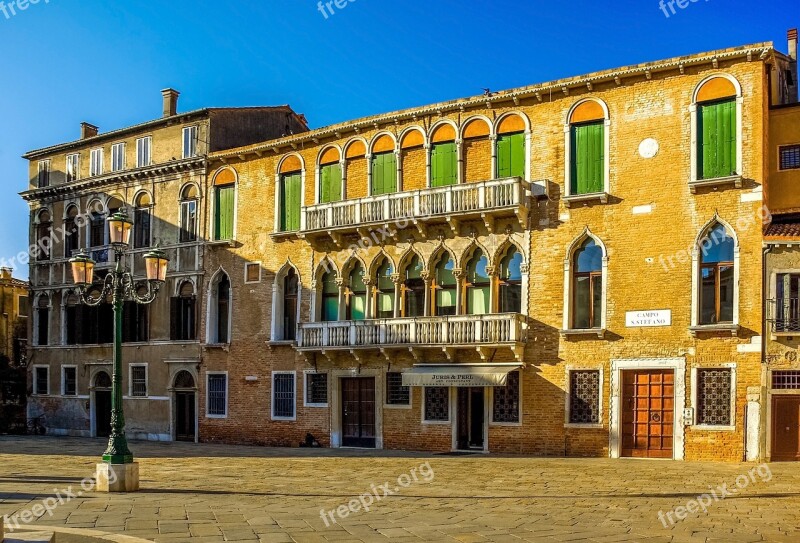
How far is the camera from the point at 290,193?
3128 centimetres

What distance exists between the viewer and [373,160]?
96.3 feet

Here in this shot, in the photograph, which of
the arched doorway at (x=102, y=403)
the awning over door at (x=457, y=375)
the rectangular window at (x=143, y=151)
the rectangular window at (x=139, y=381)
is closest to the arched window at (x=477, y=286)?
the awning over door at (x=457, y=375)

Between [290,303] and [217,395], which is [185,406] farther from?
[290,303]

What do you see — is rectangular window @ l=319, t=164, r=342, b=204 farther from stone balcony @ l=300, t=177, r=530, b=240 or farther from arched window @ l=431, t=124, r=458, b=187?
arched window @ l=431, t=124, r=458, b=187

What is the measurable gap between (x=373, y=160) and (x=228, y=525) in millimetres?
18127

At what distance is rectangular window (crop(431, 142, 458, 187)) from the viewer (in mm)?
27594

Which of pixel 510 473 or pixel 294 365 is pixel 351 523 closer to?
pixel 510 473

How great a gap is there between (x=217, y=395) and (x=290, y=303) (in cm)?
442

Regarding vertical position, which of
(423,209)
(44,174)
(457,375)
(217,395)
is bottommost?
(217,395)

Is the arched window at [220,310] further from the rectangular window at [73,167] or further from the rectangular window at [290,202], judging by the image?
the rectangular window at [73,167]

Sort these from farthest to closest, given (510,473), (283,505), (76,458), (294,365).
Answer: (294,365) < (76,458) < (510,473) < (283,505)

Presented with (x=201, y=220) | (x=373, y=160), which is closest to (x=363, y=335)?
(x=373, y=160)

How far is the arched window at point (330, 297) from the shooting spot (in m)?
30.1

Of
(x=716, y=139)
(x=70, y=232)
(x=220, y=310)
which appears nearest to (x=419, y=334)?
(x=220, y=310)
